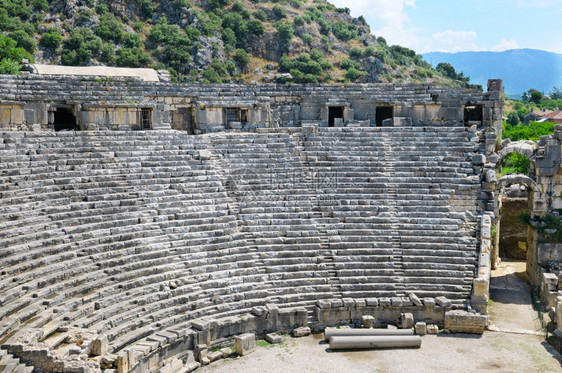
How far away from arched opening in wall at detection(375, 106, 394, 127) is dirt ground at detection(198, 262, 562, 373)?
8909 mm

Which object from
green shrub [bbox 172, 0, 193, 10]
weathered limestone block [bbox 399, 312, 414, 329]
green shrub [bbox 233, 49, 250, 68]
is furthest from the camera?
green shrub [bbox 172, 0, 193, 10]

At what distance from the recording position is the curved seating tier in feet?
42.5

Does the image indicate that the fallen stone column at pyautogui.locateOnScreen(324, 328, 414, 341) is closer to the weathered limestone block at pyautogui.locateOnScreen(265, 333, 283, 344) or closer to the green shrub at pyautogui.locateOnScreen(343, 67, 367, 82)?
the weathered limestone block at pyautogui.locateOnScreen(265, 333, 283, 344)

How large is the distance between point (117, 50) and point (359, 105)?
28.2 meters

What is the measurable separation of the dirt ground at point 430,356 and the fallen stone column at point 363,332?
31cm

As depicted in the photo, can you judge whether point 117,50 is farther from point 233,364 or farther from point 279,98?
point 233,364

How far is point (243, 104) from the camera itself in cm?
2089

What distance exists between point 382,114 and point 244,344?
1140 centimetres

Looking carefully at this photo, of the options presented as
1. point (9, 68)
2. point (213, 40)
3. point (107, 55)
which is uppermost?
point (213, 40)

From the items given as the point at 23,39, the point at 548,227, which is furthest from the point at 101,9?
the point at 548,227

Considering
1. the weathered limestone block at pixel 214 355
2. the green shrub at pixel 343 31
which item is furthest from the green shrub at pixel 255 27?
the weathered limestone block at pixel 214 355

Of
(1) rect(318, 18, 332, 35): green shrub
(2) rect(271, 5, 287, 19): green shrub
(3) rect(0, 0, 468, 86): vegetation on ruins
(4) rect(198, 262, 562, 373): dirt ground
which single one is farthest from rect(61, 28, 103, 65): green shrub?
(4) rect(198, 262, 562, 373): dirt ground

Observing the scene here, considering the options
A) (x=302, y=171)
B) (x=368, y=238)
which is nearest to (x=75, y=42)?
(x=302, y=171)

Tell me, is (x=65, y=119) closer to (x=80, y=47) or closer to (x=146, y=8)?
(x=80, y=47)
